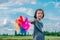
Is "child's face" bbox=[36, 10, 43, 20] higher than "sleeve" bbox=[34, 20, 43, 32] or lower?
higher

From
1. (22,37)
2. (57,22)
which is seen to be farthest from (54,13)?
(22,37)

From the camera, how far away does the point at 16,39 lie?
5.74 feet

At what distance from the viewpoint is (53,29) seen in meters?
1.76

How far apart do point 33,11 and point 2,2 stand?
0.32 m

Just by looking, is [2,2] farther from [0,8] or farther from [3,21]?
[3,21]

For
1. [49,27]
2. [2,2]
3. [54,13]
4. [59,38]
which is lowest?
[59,38]

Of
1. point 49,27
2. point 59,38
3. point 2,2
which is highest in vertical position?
point 2,2

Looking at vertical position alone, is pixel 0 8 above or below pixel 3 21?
above

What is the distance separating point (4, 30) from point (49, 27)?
17.5 inches

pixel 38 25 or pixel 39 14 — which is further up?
pixel 39 14

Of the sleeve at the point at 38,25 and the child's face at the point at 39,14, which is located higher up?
the child's face at the point at 39,14

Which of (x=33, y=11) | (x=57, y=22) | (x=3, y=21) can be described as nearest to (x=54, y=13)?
(x=57, y=22)

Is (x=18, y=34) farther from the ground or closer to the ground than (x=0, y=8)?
closer to the ground

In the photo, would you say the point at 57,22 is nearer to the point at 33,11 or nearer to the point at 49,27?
the point at 49,27
